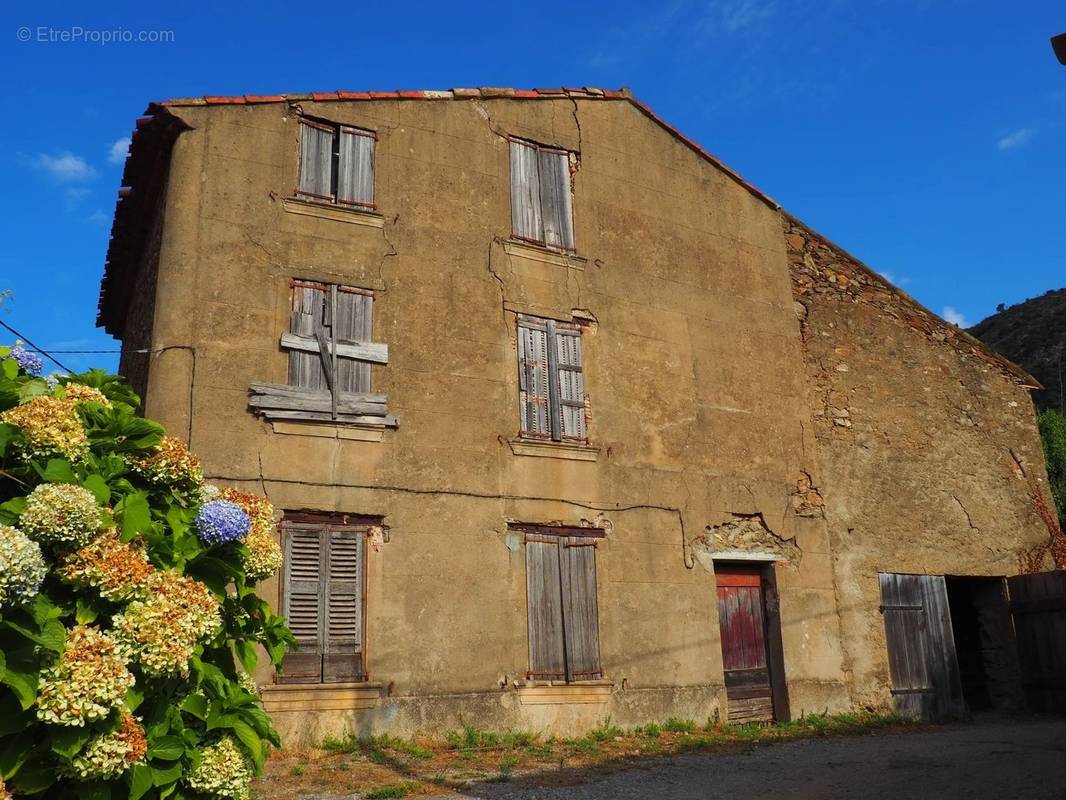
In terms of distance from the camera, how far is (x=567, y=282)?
39.4ft

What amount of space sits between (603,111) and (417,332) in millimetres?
4705

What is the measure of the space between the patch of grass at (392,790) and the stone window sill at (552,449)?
4206mm

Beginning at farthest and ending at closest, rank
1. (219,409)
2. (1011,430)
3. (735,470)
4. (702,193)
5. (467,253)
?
(1011,430)
(702,193)
(735,470)
(467,253)
(219,409)

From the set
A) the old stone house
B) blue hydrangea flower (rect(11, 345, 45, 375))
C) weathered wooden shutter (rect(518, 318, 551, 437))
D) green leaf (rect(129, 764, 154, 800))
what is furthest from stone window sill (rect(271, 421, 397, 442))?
green leaf (rect(129, 764, 154, 800))

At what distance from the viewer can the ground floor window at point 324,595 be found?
9.33 metres

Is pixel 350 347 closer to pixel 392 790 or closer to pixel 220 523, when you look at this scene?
pixel 392 790

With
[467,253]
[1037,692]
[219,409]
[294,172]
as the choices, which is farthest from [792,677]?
[294,172]

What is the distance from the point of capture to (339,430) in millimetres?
10016

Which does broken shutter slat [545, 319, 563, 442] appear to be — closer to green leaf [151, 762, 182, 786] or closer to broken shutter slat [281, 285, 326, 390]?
broken shutter slat [281, 285, 326, 390]

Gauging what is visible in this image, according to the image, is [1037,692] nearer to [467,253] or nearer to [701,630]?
[701,630]

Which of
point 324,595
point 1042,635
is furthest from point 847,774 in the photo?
point 1042,635

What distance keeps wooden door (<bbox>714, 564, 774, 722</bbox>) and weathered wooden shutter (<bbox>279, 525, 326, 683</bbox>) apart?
17.0ft

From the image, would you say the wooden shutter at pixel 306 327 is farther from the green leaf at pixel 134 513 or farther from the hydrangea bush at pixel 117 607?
the green leaf at pixel 134 513

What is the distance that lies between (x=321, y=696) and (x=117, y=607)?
6160 millimetres
